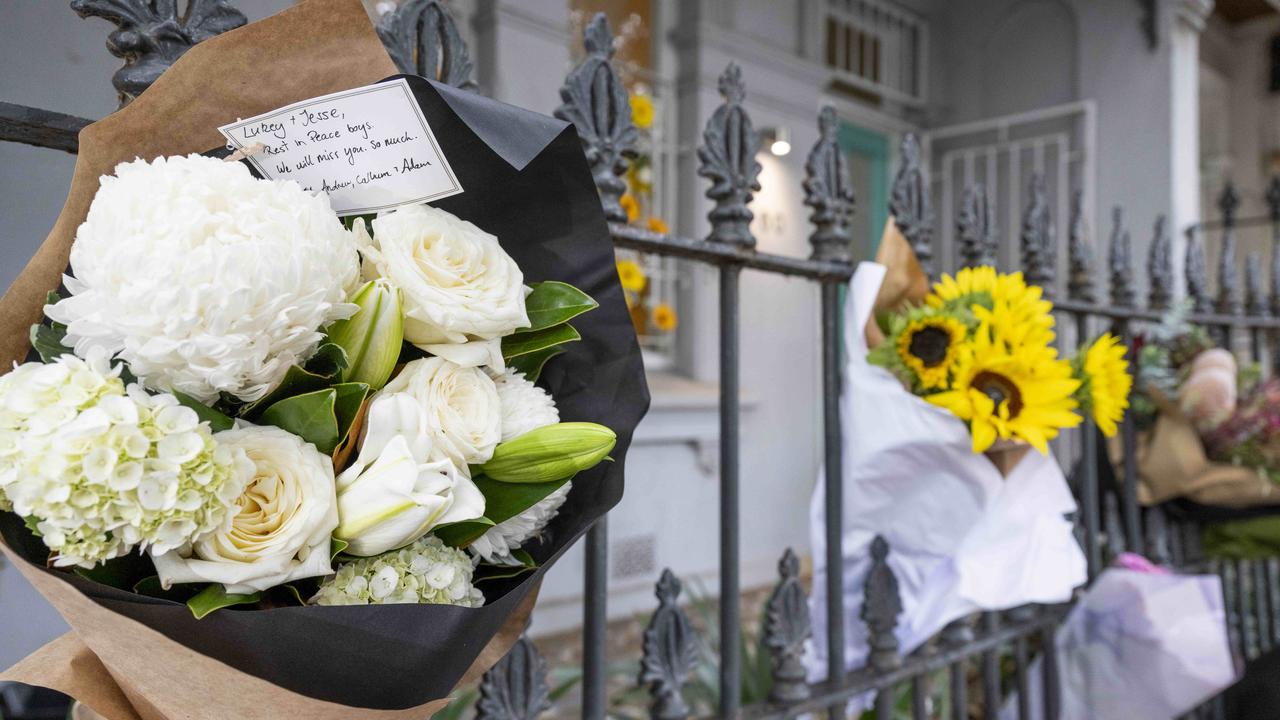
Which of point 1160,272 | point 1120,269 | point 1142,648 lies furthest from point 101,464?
point 1160,272

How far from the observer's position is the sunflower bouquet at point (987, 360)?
1.05 m

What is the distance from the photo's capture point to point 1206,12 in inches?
183

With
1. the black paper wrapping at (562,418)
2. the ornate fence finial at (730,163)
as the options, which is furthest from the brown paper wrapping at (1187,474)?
the black paper wrapping at (562,418)

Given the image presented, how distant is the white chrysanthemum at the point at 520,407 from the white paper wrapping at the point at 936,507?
0.69 metres

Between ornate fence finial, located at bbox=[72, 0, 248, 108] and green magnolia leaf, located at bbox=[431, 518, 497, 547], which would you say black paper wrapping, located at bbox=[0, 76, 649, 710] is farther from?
ornate fence finial, located at bbox=[72, 0, 248, 108]

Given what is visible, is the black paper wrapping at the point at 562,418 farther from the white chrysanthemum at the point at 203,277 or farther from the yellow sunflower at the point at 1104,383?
the yellow sunflower at the point at 1104,383

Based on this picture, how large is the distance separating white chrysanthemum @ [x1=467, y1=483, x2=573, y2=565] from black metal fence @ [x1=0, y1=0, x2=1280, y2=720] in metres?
0.30

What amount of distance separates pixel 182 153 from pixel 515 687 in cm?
57

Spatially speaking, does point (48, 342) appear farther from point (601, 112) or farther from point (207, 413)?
point (601, 112)

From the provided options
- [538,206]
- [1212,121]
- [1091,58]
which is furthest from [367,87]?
[1212,121]

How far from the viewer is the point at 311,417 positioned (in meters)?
0.47

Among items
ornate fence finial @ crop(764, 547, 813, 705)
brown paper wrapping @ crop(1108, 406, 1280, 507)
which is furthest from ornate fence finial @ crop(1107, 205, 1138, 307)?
ornate fence finial @ crop(764, 547, 813, 705)

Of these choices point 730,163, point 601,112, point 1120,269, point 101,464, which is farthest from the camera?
point 1120,269

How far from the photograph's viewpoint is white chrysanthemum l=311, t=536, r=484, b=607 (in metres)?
0.47
